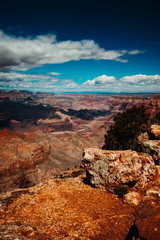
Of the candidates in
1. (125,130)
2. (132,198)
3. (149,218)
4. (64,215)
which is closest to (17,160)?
(125,130)

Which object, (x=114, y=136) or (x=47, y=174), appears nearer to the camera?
(x=114, y=136)

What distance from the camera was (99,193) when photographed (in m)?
11.5

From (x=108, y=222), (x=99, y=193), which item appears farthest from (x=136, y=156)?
(x=108, y=222)

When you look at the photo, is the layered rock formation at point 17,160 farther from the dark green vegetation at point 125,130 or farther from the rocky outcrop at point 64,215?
the rocky outcrop at point 64,215

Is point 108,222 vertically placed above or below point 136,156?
below

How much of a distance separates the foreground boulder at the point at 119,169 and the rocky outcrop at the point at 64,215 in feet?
3.75

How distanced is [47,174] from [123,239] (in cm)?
5610

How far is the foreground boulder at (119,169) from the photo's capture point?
11.0 metres

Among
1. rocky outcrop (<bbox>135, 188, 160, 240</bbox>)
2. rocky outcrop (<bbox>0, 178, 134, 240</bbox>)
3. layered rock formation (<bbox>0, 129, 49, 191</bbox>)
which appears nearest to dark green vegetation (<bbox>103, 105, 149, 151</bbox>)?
rocky outcrop (<bbox>0, 178, 134, 240</bbox>)

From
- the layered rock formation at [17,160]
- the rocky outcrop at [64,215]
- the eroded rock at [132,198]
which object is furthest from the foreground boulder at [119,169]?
the layered rock formation at [17,160]

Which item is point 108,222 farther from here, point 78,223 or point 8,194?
point 8,194

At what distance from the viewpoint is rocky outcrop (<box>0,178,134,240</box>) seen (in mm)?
7336

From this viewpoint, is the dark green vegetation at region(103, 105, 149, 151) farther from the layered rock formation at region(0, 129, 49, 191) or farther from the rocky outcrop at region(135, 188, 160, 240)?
the layered rock formation at region(0, 129, 49, 191)

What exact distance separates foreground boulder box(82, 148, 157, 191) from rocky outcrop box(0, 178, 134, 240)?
3.75ft
